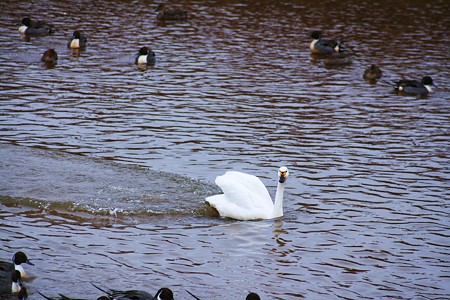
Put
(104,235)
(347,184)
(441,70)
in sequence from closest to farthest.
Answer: (104,235) < (347,184) < (441,70)

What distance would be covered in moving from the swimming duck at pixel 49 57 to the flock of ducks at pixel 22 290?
1450 cm

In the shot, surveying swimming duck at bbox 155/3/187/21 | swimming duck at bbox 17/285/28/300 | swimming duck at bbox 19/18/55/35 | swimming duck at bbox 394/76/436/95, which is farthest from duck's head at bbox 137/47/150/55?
swimming duck at bbox 17/285/28/300

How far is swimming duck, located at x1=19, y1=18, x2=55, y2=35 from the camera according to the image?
1161 inches

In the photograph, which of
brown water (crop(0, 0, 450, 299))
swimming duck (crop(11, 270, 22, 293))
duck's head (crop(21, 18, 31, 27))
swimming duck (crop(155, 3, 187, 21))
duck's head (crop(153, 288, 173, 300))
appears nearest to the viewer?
duck's head (crop(153, 288, 173, 300))

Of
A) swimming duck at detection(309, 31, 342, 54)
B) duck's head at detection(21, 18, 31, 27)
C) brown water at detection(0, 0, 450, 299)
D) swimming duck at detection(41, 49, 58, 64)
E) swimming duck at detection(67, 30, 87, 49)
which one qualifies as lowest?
brown water at detection(0, 0, 450, 299)

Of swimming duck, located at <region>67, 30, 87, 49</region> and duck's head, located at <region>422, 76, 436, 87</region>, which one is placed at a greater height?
swimming duck, located at <region>67, 30, 87, 49</region>

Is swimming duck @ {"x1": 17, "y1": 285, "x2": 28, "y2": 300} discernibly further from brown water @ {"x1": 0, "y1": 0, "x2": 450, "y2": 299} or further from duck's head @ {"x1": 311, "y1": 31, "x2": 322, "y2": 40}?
duck's head @ {"x1": 311, "y1": 31, "x2": 322, "y2": 40}

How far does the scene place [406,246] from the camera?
46.2 feet

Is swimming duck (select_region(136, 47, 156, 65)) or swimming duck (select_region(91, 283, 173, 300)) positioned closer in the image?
swimming duck (select_region(91, 283, 173, 300))

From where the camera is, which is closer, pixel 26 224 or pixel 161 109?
pixel 26 224

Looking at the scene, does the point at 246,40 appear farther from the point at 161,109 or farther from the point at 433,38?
the point at 161,109

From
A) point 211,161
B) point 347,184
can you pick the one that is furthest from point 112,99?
point 347,184

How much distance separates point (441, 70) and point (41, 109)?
1168 centimetres

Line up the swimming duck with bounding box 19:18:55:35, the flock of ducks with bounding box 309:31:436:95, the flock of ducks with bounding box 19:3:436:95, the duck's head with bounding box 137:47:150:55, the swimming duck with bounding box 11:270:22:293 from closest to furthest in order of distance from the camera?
the swimming duck with bounding box 11:270:22:293 < the flock of ducks with bounding box 309:31:436:95 < the flock of ducks with bounding box 19:3:436:95 < the duck's head with bounding box 137:47:150:55 < the swimming duck with bounding box 19:18:55:35
